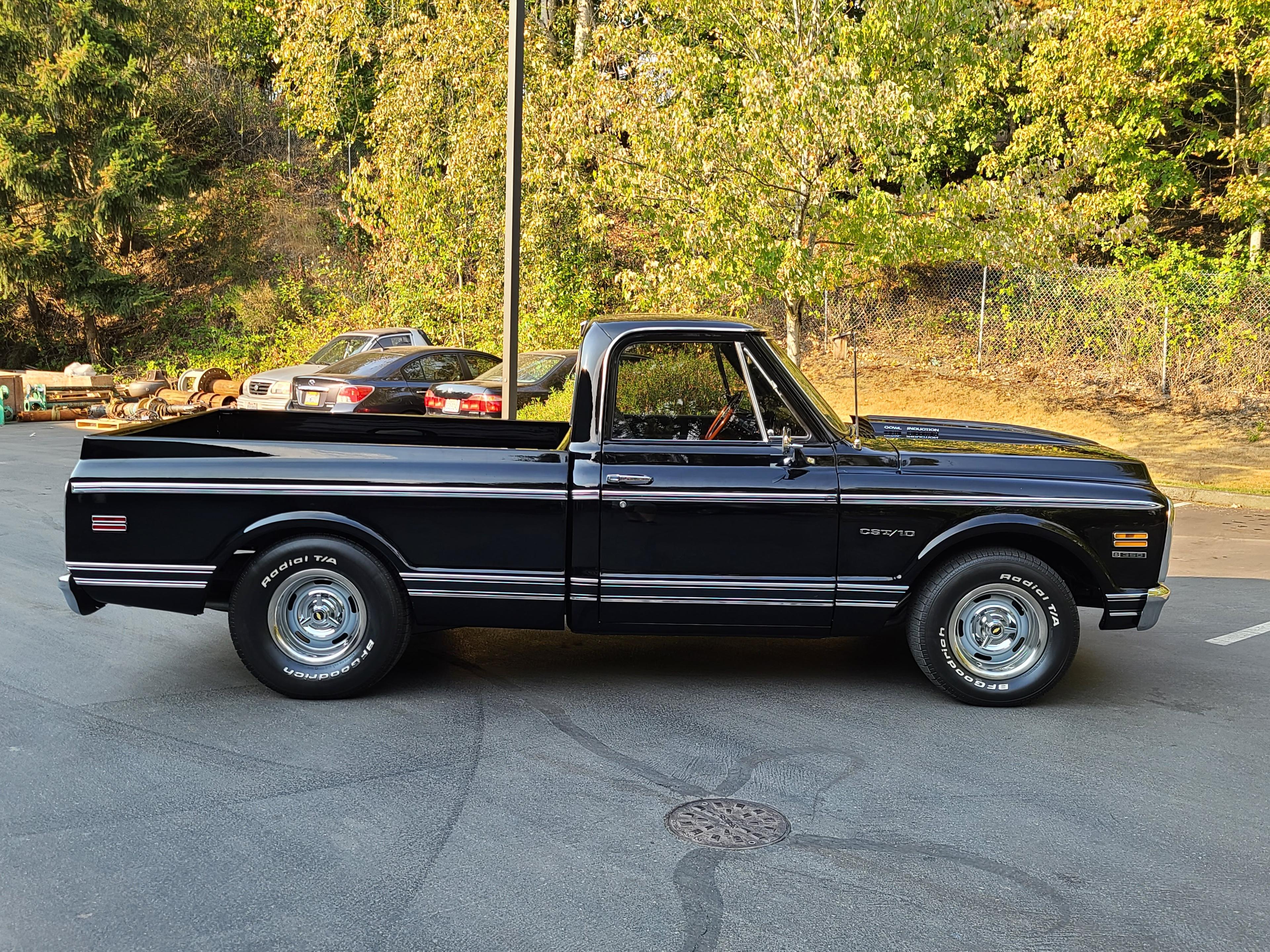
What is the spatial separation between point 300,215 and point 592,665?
102 ft

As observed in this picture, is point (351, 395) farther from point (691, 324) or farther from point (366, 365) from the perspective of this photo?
point (691, 324)

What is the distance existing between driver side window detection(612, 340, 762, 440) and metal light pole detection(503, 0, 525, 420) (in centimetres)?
556

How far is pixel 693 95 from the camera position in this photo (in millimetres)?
14219

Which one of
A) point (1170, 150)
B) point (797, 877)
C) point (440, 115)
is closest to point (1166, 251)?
point (1170, 150)

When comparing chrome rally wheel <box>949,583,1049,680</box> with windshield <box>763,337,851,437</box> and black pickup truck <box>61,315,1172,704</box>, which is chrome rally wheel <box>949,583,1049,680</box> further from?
windshield <box>763,337,851,437</box>

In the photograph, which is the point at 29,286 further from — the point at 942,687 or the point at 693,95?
the point at 942,687

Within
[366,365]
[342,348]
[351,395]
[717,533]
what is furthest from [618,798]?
[342,348]

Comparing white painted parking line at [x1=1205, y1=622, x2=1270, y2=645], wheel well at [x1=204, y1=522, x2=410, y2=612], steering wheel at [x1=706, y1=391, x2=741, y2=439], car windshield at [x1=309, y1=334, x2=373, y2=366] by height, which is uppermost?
car windshield at [x1=309, y1=334, x2=373, y2=366]

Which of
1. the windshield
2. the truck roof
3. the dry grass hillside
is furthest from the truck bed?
the dry grass hillside

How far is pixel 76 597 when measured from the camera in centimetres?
578

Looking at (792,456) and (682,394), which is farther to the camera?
(682,394)

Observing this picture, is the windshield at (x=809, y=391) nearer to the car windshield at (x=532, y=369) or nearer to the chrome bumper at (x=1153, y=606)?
the chrome bumper at (x=1153, y=606)

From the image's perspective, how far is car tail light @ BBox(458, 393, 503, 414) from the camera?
15.1 metres

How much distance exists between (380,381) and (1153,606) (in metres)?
13.7
